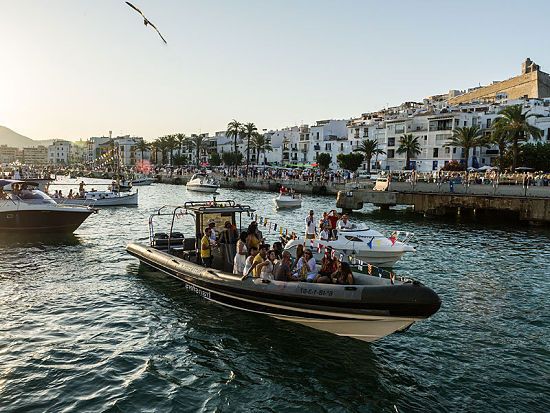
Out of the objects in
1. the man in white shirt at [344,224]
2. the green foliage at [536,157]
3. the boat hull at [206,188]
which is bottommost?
Answer: the man in white shirt at [344,224]

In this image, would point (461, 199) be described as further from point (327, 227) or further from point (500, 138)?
point (327, 227)

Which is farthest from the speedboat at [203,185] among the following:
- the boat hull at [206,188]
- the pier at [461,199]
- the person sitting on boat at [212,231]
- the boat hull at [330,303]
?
the boat hull at [330,303]

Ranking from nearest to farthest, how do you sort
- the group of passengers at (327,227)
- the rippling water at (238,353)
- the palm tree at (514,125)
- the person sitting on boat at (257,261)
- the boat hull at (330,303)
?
the rippling water at (238,353) → the boat hull at (330,303) → the person sitting on boat at (257,261) → the group of passengers at (327,227) → the palm tree at (514,125)

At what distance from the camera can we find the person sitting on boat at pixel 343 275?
40.8 ft

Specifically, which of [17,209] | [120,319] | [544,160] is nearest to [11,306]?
[120,319]

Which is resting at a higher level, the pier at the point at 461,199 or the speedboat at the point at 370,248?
the pier at the point at 461,199

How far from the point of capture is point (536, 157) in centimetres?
6025

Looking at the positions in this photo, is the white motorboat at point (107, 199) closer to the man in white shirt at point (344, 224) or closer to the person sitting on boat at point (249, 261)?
the man in white shirt at point (344, 224)

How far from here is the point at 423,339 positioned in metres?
13.4

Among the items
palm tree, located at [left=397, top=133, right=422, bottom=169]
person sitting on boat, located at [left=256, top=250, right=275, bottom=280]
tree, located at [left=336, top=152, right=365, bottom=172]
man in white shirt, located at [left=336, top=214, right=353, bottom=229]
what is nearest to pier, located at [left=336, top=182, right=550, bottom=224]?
man in white shirt, located at [left=336, top=214, right=353, bottom=229]

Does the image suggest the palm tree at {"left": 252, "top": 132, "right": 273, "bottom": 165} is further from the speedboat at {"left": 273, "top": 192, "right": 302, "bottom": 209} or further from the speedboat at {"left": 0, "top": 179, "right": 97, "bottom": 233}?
the speedboat at {"left": 0, "top": 179, "right": 97, "bottom": 233}

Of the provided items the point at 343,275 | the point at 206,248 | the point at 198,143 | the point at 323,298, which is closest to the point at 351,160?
the point at 198,143

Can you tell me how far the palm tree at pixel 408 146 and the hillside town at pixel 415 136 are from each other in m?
0.05

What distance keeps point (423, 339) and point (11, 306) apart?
13.8 meters
